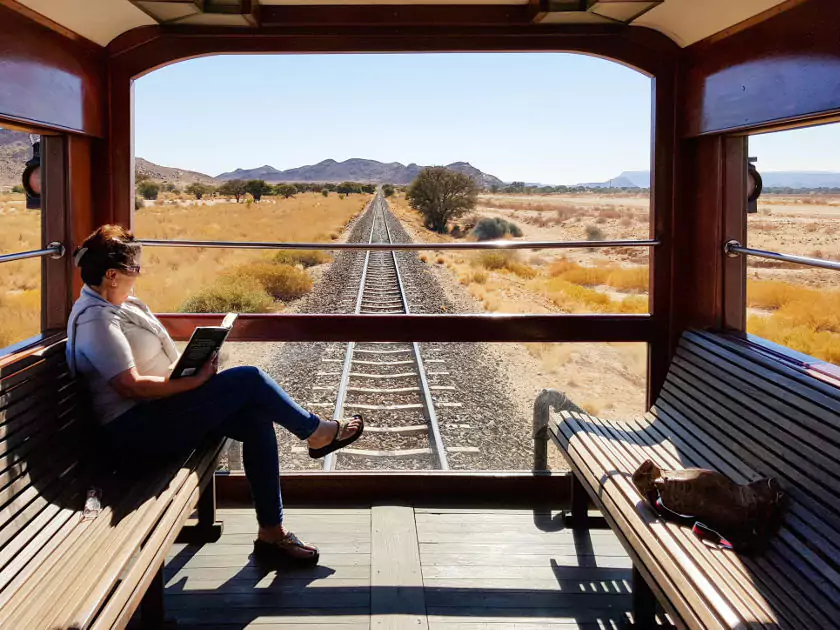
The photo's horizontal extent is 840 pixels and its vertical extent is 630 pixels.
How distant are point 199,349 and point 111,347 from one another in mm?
290

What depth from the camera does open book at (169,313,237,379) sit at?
2637 millimetres

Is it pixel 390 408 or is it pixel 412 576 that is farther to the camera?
pixel 390 408

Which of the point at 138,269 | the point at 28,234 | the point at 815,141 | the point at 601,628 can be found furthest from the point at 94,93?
the point at 28,234

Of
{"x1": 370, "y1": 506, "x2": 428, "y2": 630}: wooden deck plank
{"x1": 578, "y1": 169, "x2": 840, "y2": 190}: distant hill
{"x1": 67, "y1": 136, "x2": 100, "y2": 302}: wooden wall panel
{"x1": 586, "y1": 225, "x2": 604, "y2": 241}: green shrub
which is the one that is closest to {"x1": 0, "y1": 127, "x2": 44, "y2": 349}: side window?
{"x1": 67, "y1": 136, "x2": 100, "y2": 302}: wooden wall panel

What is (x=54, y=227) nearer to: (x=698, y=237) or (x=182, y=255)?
(x=698, y=237)

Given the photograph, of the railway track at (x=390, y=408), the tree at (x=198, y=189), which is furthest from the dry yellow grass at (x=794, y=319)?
the tree at (x=198, y=189)

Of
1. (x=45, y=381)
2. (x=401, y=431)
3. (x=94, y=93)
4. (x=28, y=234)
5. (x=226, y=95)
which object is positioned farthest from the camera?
(x=226, y=95)

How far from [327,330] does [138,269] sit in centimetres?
115

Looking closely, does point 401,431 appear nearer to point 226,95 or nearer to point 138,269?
point 138,269

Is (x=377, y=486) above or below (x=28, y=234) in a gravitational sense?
below

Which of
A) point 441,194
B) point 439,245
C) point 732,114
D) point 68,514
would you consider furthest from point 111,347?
point 441,194

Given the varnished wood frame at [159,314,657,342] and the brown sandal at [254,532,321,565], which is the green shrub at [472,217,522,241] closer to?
the varnished wood frame at [159,314,657,342]

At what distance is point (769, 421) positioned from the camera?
253 centimetres

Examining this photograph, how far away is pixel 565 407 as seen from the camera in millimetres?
3842
